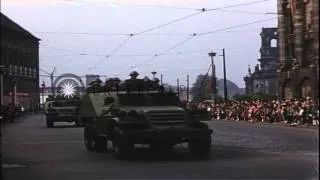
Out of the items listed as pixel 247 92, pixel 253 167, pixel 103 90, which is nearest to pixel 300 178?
pixel 253 167

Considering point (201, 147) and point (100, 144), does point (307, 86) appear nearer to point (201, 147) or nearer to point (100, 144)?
point (201, 147)

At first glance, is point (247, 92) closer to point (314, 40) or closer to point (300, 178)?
point (300, 178)

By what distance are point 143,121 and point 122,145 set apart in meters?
0.80

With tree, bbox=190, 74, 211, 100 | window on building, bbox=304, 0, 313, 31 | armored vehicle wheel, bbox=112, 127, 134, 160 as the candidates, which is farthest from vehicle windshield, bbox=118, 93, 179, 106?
tree, bbox=190, 74, 211, 100

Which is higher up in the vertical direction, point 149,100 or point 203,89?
point 203,89

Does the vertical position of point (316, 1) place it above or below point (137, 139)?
above

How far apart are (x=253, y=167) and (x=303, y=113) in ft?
72.8

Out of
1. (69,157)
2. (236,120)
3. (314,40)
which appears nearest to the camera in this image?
(314,40)

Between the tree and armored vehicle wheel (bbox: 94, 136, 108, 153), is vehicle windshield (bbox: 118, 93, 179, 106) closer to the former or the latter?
armored vehicle wheel (bbox: 94, 136, 108, 153)

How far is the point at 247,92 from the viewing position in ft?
192

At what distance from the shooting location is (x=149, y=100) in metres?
18.5

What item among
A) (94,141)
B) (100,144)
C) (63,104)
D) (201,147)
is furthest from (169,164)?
(63,104)

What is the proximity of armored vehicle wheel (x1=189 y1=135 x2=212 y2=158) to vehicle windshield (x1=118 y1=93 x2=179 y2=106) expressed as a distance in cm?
135

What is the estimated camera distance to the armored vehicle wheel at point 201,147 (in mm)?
17175
